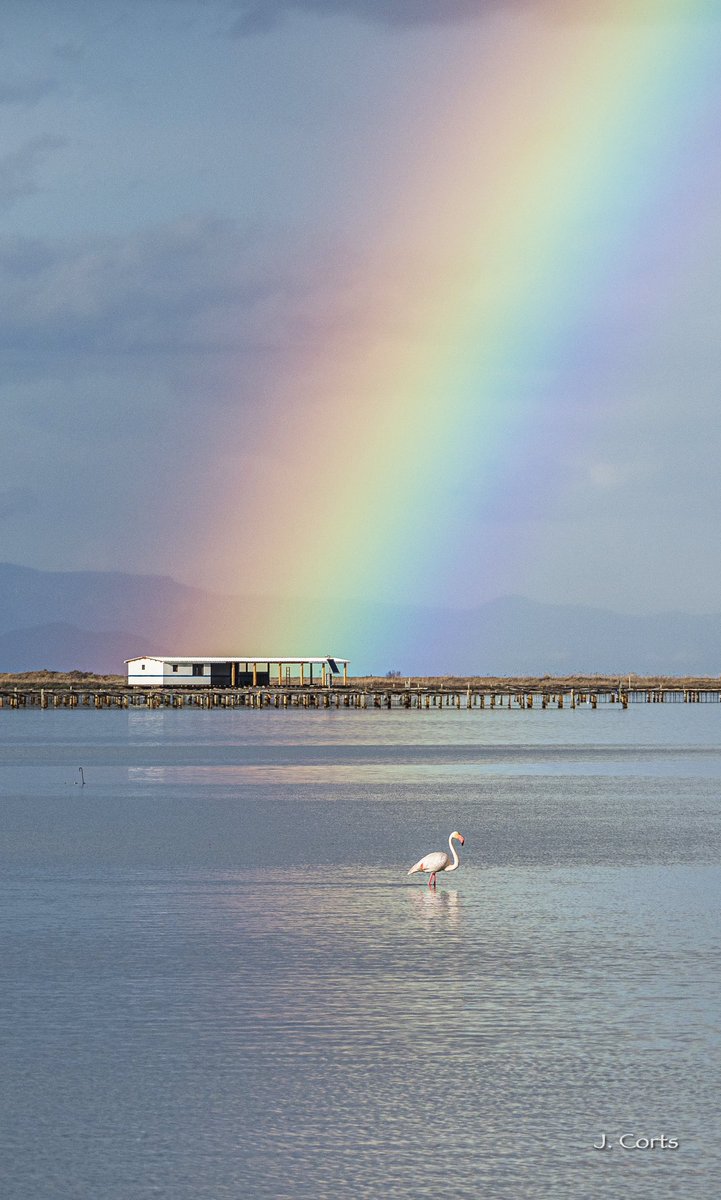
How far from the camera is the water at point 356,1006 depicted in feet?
34.0

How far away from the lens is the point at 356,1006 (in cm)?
1461

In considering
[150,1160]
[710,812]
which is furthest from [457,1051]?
[710,812]

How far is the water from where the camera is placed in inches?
408

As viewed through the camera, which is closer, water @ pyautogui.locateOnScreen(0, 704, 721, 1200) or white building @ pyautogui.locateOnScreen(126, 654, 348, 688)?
water @ pyautogui.locateOnScreen(0, 704, 721, 1200)
